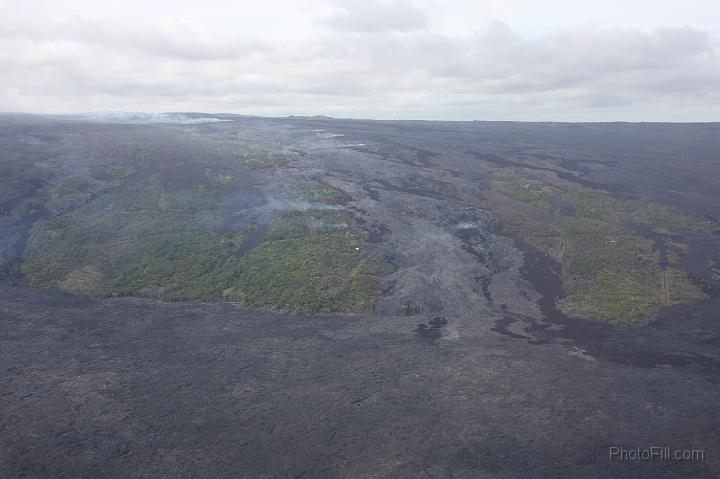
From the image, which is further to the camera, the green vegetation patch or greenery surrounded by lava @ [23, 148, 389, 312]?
greenery surrounded by lava @ [23, 148, 389, 312]

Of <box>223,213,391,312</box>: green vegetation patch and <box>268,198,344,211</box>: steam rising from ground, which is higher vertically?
<box>268,198,344,211</box>: steam rising from ground

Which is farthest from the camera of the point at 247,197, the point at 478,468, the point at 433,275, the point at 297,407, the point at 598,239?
the point at 247,197

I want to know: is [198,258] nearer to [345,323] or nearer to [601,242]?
[345,323]

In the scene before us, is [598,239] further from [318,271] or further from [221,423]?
[221,423]

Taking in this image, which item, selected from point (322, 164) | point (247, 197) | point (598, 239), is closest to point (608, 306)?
point (598, 239)

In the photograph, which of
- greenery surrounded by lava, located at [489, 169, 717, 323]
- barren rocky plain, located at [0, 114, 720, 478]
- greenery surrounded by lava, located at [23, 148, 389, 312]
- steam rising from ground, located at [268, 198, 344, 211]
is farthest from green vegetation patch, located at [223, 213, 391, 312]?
greenery surrounded by lava, located at [489, 169, 717, 323]

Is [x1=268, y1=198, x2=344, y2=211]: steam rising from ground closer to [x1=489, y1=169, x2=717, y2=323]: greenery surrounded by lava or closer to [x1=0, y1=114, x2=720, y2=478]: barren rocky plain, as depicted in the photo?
[x1=0, y1=114, x2=720, y2=478]: barren rocky plain

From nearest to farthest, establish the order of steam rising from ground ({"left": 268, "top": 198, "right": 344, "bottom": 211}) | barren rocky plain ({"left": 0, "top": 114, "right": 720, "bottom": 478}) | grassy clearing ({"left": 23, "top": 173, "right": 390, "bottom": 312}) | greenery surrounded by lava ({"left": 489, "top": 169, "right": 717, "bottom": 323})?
barren rocky plain ({"left": 0, "top": 114, "right": 720, "bottom": 478}) → greenery surrounded by lava ({"left": 489, "top": 169, "right": 717, "bottom": 323}) → grassy clearing ({"left": 23, "top": 173, "right": 390, "bottom": 312}) → steam rising from ground ({"left": 268, "top": 198, "right": 344, "bottom": 211})
